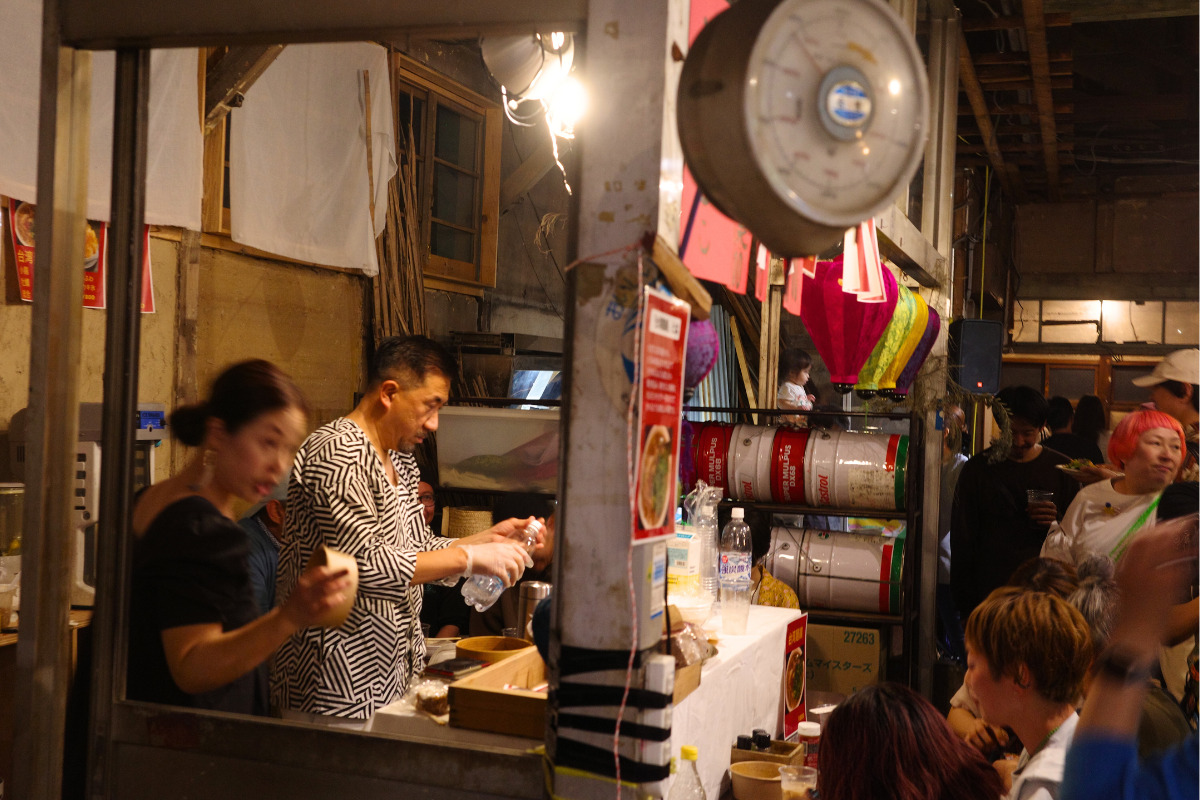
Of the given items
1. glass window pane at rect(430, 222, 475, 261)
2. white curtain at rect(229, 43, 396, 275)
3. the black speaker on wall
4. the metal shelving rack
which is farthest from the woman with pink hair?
glass window pane at rect(430, 222, 475, 261)

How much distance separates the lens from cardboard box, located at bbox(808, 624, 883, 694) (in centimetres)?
466

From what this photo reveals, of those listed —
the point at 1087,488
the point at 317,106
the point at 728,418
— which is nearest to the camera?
the point at 1087,488

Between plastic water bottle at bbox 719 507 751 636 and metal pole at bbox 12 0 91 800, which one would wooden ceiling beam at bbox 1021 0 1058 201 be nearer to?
plastic water bottle at bbox 719 507 751 636

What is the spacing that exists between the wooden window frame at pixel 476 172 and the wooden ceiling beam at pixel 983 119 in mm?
3298

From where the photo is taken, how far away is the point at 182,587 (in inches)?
67.7

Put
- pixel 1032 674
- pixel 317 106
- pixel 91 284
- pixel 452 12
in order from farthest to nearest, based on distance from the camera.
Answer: pixel 317 106 → pixel 91 284 → pixel 1032 674 → pixel 452 12

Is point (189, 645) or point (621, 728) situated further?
point (189, 645)

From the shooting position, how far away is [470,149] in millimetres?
7305

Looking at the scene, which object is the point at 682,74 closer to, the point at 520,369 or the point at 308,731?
the point at 308,731

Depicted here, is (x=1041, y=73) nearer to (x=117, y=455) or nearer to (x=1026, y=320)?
(x=1026, y=320)

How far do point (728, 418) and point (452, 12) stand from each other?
24.5ft

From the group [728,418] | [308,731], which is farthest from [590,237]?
[728,418]

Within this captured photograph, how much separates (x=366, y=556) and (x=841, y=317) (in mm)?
2471

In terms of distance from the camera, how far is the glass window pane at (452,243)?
693cm
